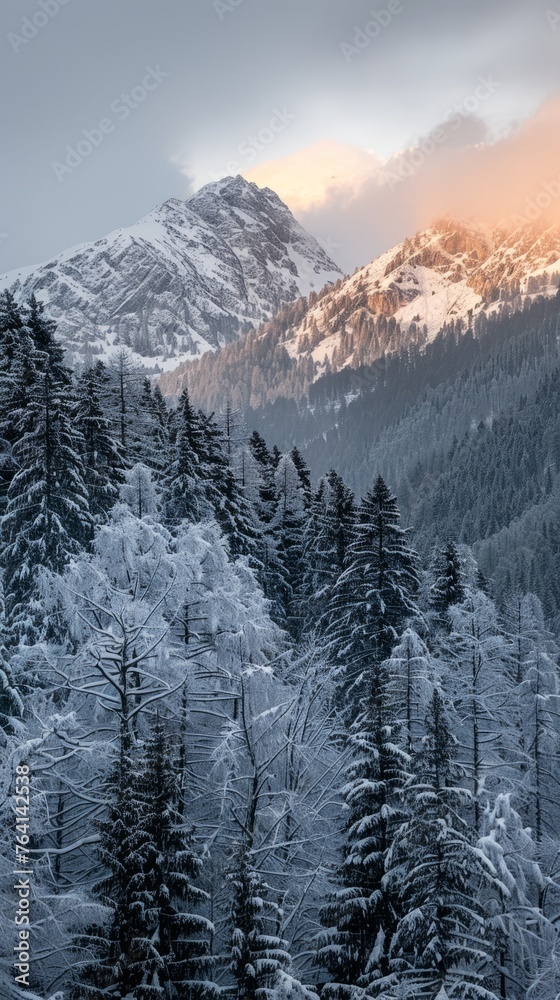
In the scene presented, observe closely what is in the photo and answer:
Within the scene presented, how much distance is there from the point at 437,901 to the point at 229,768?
6.53m

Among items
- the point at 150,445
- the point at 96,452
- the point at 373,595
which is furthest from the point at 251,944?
the point at 150,445

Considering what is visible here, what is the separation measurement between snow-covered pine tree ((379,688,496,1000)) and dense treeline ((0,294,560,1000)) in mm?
66

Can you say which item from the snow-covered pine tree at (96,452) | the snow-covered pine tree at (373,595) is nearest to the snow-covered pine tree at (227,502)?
the snow-covered pine tree at (96,452)

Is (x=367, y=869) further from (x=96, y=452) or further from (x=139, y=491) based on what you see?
(x=96, y=452)

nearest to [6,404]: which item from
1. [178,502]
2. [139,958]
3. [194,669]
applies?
[178,502]

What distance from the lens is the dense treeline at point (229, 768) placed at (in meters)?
15.4

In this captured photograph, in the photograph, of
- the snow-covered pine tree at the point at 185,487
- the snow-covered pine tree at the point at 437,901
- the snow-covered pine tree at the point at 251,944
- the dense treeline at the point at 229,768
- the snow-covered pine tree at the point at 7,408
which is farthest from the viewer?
the snow-covered pine tree at the point at 185,487

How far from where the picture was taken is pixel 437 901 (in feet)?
51.0

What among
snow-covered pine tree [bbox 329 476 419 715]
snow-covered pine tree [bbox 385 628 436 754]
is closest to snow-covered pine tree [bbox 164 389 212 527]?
snow-covered pine tree [bbox 329 476 419 715]

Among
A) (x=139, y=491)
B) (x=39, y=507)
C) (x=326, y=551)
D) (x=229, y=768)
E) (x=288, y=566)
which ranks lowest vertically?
(x=229, y=768)

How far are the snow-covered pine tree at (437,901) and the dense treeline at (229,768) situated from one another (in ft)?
0.22

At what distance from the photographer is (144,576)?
75.1ft

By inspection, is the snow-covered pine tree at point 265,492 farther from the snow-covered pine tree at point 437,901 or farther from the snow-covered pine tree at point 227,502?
the snow-covered pine tree at point 437,901

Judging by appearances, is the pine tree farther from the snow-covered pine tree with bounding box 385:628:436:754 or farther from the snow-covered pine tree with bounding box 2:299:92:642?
the snow-covered pine tree with bounding box 385:628:436:754
